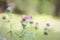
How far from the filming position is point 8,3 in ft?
6.71

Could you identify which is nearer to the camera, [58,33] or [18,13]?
[58,33]

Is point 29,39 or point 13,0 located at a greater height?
point 13,0

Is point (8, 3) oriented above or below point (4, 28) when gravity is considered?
above

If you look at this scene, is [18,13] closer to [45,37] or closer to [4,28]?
[4,28]

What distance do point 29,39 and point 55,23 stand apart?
49cm

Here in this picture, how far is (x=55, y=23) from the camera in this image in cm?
212

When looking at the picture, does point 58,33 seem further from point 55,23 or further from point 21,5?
point 21,5

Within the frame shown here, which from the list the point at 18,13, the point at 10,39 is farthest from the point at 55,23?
the point at 10,39

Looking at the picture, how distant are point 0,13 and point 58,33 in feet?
1.81

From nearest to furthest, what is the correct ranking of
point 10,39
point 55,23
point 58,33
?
1. point 10,39
2. point 58,33
3. point 55,23

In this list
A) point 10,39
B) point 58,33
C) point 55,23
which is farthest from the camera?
point 55,23

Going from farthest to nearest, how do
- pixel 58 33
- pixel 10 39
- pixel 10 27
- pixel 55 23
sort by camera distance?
pixel 55 23 < pixel 58 33 < pixel 10 27 < pixel 10 39

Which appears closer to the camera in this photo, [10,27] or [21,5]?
[10,27]

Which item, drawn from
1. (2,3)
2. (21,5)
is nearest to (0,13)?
(2,3)
